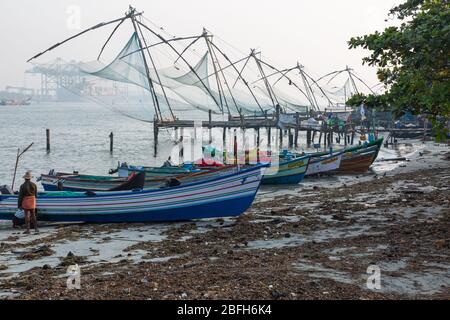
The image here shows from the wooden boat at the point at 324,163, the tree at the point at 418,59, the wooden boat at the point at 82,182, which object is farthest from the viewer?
the wooden boat at the point at 324,163

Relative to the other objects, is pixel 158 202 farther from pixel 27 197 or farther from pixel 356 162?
pixel 356 162

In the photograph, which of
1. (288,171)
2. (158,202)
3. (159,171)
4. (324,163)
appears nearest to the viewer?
(158,202)

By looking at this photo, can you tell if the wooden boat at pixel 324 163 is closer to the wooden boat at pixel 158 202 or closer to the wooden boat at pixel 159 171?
the wooden boat at pixel 159 171

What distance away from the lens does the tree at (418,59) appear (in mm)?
10334

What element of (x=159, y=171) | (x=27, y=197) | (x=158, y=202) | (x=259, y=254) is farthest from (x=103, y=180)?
(x=259, y=254)

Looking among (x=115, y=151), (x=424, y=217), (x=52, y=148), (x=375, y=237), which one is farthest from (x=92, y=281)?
Answer: (x=52, y=148)

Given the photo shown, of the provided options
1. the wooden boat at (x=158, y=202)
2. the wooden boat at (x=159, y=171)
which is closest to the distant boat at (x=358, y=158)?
the wooden boat at (x=159, y=171)

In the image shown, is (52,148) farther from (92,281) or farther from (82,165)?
(92,281)

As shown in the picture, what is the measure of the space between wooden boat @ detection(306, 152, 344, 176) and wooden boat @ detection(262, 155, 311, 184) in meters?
1.77

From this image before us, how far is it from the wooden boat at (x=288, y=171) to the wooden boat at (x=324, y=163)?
5.81ft

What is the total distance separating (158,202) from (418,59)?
6.79 meters

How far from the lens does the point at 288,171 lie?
23.3m

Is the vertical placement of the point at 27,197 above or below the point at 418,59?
below

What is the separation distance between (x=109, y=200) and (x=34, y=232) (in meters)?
1.90
